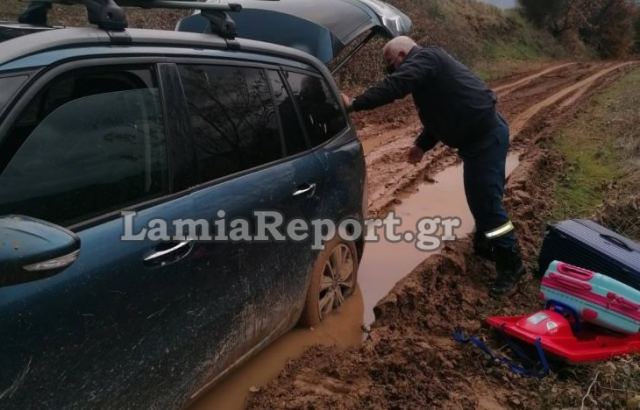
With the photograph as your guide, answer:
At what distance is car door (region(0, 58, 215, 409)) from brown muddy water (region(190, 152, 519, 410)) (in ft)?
2.58

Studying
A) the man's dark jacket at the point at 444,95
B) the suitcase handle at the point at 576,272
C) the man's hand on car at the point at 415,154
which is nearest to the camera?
the suitcase handle at the point at 576,272

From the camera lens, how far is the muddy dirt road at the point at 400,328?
3.28 m

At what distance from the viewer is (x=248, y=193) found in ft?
9.52

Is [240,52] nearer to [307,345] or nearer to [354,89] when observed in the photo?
[307,345]

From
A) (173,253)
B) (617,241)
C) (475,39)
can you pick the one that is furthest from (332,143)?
(475,39)

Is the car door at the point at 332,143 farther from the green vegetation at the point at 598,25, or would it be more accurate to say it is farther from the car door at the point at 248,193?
the green vegetation at the point at 598,25

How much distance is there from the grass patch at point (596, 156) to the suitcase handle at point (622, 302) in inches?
119

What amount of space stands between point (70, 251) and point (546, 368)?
2.81 meters

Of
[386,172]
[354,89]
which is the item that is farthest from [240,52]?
A: [354,89]

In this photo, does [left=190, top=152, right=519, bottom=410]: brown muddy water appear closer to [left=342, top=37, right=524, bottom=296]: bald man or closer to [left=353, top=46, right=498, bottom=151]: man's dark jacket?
[left=342, top=37, right=524, bottom=296]: bald man

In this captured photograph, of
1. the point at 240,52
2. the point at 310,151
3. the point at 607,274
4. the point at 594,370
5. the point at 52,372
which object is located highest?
the point at 240,52

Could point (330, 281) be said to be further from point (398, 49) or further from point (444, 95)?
point (398, 49)

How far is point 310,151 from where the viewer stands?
3531mm

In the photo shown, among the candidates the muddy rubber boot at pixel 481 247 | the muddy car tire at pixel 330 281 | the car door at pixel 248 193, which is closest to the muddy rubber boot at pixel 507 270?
the muddy rubber boot at pixel 481 247
